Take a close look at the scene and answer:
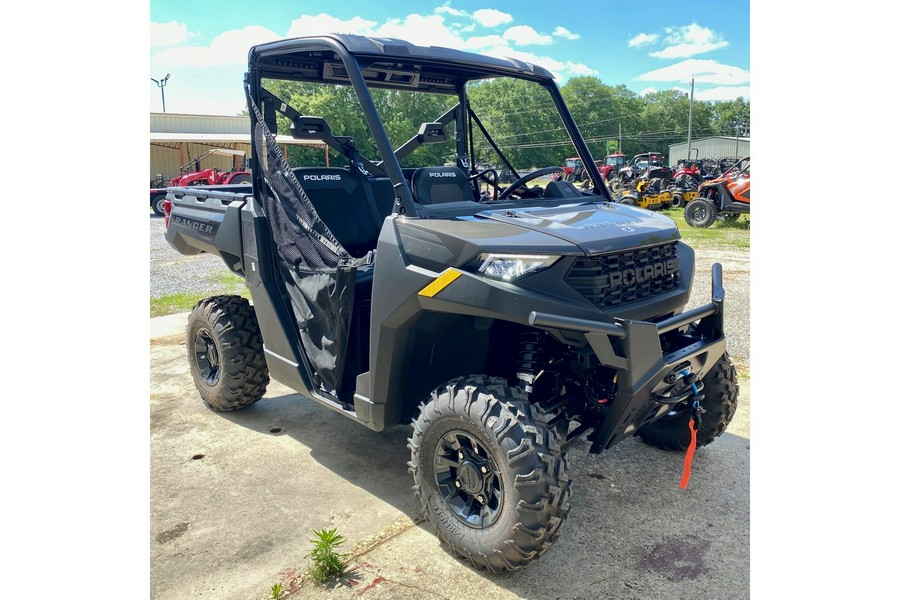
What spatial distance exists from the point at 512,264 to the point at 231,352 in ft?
7.61

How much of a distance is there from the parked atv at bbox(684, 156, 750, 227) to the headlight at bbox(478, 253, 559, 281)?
12544 millimetres

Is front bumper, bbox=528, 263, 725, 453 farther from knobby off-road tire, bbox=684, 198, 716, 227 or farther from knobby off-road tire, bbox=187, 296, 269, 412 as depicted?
knobby off-road tire, bbox=684, 198, 716, 227

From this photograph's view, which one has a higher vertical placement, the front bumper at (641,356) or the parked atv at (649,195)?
the parked atv at (649,195)

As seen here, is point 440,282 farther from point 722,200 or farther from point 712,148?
point 712,148

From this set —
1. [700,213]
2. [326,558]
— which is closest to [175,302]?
[326,558]

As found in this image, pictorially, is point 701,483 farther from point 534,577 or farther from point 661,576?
point 534,577

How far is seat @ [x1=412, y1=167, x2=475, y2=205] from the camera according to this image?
3209mm

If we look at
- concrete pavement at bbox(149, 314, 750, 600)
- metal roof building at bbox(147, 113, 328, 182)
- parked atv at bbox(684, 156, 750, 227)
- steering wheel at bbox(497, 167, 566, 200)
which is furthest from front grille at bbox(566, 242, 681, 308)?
metal roof building at bbox(147, 113, 328, 182)

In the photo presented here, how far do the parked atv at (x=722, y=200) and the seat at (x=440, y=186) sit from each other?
11730 mm

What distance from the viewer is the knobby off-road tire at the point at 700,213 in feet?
48.8

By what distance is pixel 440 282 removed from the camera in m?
2.57

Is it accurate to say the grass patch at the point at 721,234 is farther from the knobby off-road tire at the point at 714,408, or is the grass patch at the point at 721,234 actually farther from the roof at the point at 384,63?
the roof at the point at 384,63

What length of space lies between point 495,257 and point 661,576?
1.42 meters

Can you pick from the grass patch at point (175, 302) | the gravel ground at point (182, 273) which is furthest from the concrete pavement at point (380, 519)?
the gravel ground at point (182, 273)
